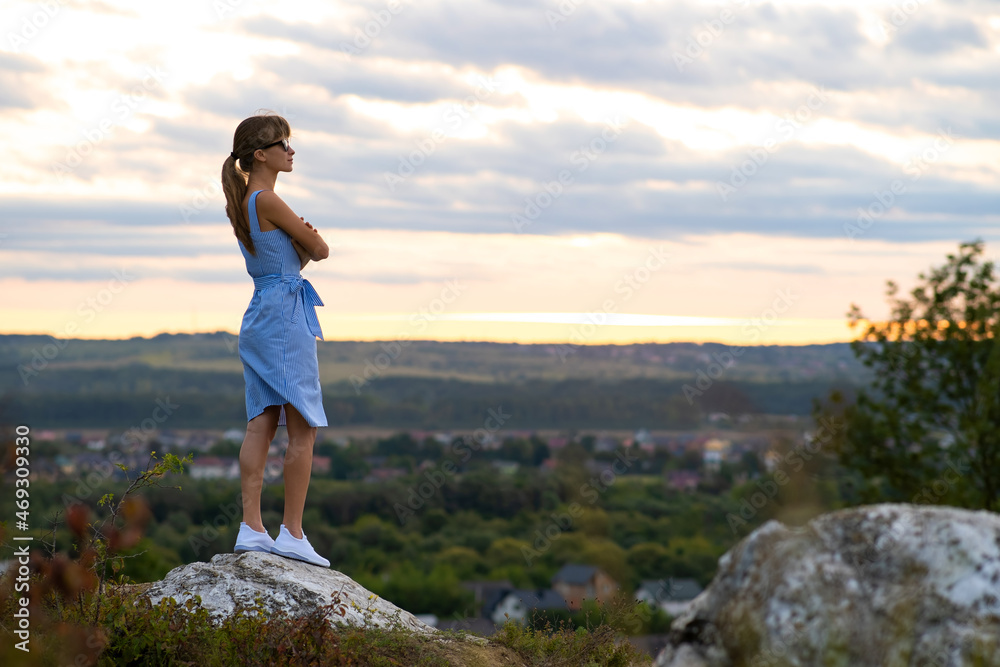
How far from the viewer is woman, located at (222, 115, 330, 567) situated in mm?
5918

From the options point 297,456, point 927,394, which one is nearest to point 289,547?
point 297,456

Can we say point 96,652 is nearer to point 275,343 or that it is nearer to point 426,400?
point 275,343

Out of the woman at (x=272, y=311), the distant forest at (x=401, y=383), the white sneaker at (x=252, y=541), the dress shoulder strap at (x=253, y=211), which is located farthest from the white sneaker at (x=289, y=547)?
the distant forest at (x=401, y=383)

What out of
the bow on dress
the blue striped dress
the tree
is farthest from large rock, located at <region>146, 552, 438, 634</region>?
the tree

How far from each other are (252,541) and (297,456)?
2.45ft

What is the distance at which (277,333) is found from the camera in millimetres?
5945

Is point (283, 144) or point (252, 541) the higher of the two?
point (283, 144)

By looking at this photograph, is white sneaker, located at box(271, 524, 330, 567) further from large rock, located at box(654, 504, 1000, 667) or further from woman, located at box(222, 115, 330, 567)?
large rock, located at box(654, 504, 1000, 667)

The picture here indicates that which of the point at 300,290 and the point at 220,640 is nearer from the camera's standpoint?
the point at 220,640

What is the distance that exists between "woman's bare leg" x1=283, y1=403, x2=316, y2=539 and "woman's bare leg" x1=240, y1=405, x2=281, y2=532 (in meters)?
0.12

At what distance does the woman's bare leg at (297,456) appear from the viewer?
6008 mm

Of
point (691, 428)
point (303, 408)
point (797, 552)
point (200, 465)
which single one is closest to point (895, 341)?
point (303, 408)

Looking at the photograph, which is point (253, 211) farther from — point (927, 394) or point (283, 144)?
point (927, 394)

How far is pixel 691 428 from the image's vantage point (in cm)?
6175
